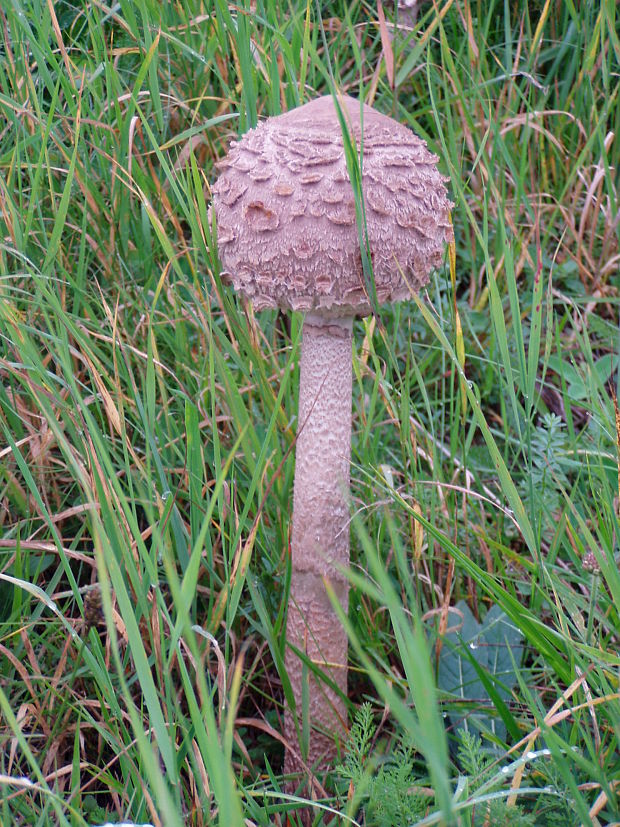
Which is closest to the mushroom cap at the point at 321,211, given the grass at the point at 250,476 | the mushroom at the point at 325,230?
the mushroom at the point at 325,230

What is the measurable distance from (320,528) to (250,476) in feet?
1.09

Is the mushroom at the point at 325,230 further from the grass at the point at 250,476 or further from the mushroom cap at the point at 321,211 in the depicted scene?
the grass at the point at 250,476

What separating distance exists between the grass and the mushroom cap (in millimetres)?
153

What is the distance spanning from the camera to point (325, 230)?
1.61 m

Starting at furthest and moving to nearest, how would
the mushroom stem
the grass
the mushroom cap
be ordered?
the mushroom stem
the mushroom cap
the grass

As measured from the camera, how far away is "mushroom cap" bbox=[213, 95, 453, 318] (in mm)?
1607

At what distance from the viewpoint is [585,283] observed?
10.6 feet

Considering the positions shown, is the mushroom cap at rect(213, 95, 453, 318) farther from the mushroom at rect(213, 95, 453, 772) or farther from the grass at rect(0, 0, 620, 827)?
the grass at rect(0, 0, 620, 827)

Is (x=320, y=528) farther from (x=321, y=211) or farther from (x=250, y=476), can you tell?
(x=321, y=211)

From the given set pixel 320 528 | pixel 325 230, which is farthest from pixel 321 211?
pixel 320 528

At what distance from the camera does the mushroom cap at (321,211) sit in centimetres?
161

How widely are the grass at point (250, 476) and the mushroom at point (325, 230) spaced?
0.12 m

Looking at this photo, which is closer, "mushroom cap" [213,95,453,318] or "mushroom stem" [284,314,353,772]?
"mushroom cap" [213,95,453,318]

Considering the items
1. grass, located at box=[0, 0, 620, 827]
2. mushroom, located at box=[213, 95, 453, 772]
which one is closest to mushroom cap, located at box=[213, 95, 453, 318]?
mushroom, located at box=[213, 95, 453, 772]
